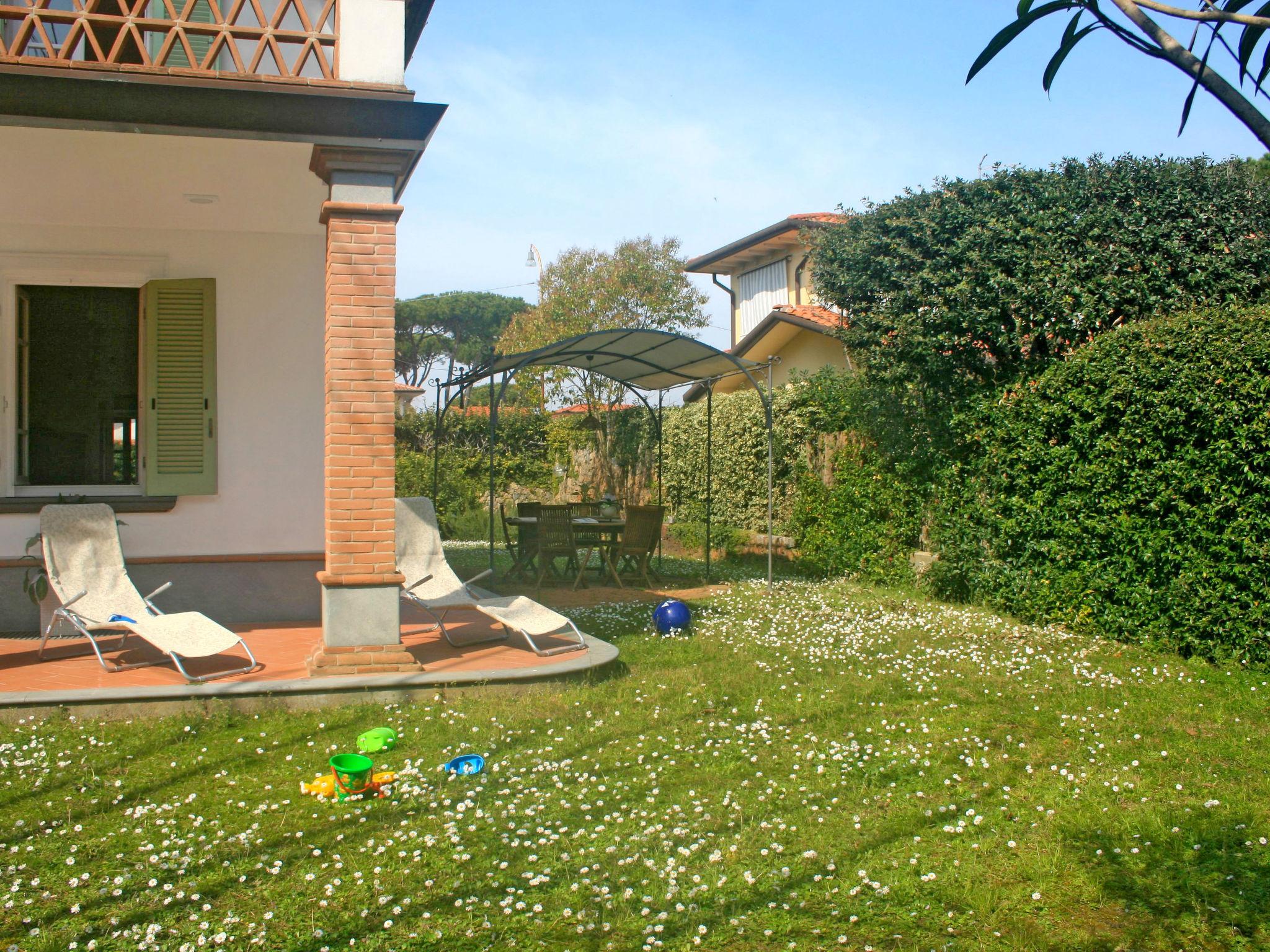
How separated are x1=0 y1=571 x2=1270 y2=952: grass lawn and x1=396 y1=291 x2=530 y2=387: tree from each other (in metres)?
40.2

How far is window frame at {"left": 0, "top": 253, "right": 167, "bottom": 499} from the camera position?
709 centimetres

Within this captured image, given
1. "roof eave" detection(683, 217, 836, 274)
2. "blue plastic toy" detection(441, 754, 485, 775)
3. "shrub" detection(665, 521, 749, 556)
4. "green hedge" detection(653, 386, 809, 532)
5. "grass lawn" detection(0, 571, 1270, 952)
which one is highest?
"roof eave" detection(683, 217, 836, 274)

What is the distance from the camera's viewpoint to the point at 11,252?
704cm

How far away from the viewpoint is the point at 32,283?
718 centimetres

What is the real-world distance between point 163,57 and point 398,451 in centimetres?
1476

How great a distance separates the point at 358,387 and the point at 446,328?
136 feet

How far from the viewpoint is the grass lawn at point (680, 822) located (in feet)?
9.76

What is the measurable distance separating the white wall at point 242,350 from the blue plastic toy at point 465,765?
365cm

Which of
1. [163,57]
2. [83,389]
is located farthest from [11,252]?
[163,57]

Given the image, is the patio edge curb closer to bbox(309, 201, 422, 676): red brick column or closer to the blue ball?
bbox(309, 201, 422, 676): red brick column

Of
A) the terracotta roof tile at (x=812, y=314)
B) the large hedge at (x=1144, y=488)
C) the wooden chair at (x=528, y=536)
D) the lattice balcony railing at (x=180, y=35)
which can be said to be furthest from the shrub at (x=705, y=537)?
the lattice balcony railing at (x=180, y=35)

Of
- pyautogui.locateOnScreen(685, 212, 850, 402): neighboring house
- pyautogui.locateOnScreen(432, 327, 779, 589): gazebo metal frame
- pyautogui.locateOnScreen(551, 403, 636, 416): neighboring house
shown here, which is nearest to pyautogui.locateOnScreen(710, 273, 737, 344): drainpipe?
pyautogui.locateOnScreen(685, 212, 850, 402): neighboring house

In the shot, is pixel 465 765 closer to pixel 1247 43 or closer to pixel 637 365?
pixel 1247 43

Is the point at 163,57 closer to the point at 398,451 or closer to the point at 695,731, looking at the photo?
the point at 695,731
